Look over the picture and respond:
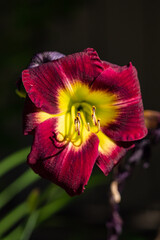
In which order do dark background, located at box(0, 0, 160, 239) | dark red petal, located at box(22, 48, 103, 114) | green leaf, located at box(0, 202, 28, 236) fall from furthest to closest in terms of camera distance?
dark background, located at box(0, 0, 160, 239) < green leaf, located at box(0, 202, 28, 236) < dark red petal, located at box(22, 48, 103, 114)

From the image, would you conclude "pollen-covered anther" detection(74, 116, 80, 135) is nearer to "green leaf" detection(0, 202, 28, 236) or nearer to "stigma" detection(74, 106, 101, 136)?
"stigma" detection(74, 106, 101, 136)

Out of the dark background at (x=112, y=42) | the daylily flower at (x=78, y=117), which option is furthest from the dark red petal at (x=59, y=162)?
the dark background at (x=112, y=42)

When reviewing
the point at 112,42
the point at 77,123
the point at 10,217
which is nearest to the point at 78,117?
the point at 77,123

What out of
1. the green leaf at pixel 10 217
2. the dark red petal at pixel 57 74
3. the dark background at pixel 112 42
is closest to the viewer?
the dark red petal at pixel 57 74

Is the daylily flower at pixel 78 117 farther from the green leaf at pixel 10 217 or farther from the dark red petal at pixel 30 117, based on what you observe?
the green leaf at pixel 10 217

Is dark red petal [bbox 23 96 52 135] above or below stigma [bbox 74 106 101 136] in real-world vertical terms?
above

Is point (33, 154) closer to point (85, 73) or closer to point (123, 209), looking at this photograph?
point (85, 73)

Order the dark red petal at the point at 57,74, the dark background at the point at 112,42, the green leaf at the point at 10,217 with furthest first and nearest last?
the dark background at the point at 112,42 < the green leaf at the point at 10,217 < the dark red petal at the point at 57,74

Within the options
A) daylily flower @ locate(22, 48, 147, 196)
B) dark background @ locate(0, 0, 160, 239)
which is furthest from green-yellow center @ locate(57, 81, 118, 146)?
dark background @ locate(0, 0, 160, 239)
